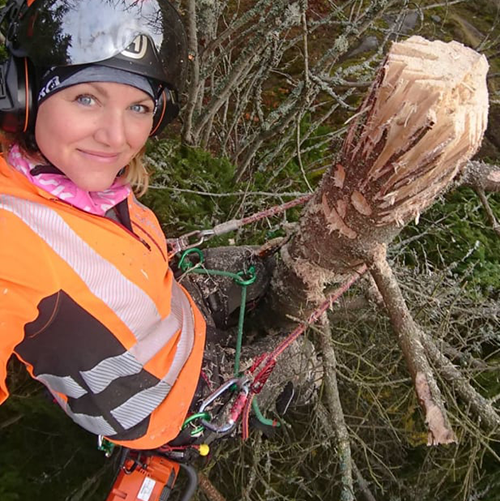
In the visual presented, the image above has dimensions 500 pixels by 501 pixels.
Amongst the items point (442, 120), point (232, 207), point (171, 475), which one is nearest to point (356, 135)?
point (442, 120)

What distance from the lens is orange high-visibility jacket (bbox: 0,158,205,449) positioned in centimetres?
124

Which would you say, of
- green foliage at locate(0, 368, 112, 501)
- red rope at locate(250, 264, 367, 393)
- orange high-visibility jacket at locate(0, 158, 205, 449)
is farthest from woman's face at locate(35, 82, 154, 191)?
green foliage at locate(0, 368, 112, 501)

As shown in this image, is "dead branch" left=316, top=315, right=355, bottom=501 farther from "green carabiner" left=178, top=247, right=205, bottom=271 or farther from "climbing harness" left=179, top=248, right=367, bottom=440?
"green carabiner" left=178, top=247, right=205, bottom=271

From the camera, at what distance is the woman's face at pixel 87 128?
1.37 metres

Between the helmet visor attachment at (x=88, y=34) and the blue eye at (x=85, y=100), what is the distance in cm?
9

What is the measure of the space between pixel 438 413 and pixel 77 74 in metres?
1.37

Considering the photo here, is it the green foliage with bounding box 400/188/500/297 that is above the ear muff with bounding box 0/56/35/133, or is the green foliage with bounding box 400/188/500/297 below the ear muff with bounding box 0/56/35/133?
below

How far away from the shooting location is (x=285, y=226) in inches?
79.4

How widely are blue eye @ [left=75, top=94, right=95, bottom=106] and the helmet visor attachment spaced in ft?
0.31

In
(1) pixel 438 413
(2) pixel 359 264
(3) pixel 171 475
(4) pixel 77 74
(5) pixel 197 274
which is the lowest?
(3) pixel 171 475

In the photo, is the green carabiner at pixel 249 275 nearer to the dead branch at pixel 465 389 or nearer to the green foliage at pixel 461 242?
the dead branch at pixel 465 389

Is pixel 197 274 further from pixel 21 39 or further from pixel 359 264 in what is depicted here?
pixel 21 39

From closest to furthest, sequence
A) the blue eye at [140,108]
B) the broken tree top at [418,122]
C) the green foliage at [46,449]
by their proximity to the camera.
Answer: the broken tree top at [418,122] → the blue eye at [140,108] → the green foliage at [46,449]

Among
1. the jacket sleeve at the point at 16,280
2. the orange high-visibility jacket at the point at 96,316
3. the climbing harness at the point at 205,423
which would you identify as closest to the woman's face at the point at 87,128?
the orange high-visibility jacket at the point at 96,316
